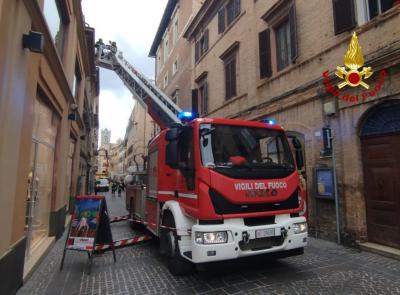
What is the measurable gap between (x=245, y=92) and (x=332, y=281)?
29.4 ft

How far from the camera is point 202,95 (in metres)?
17.7

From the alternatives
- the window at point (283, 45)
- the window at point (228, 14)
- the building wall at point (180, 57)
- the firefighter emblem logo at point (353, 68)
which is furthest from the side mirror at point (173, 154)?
the building wall at point (180, 57)

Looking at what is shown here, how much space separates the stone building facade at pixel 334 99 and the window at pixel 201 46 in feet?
16.2

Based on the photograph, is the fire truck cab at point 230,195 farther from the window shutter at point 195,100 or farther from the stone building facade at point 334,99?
the window shutter at point 195,100

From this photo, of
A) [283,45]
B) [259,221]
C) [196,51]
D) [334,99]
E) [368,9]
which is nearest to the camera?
[259,221]

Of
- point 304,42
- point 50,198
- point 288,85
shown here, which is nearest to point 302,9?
point 304,42

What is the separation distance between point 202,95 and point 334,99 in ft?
34.4

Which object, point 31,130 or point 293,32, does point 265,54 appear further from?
point 31,130

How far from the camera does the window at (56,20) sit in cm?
716

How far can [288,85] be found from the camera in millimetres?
9812

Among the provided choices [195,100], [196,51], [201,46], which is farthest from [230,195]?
[196,51]

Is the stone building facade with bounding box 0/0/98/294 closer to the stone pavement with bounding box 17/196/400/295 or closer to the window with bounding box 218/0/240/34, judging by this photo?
the stone pavement with bounding box 17/196/400/295

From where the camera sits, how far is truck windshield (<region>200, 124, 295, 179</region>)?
472 cm

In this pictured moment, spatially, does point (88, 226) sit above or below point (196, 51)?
below
